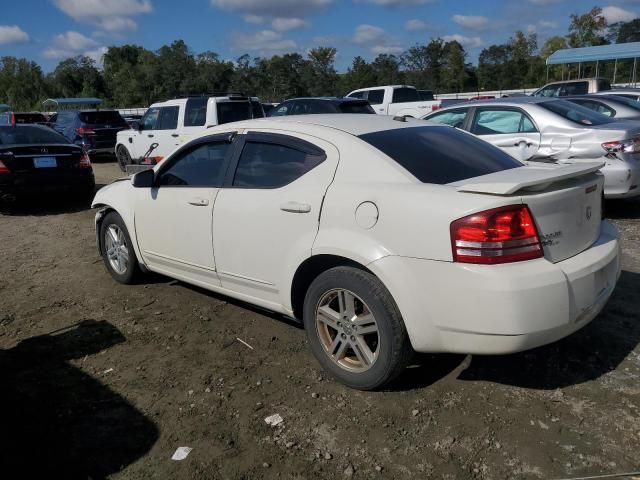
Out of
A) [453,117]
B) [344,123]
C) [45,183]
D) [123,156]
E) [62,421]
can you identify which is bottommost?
[62,421]

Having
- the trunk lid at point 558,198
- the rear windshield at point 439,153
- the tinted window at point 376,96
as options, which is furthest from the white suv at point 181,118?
the trunk lid at point 558,198

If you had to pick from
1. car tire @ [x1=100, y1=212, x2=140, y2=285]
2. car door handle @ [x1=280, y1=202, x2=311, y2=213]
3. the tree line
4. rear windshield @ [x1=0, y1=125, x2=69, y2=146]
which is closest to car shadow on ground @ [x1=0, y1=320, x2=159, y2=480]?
car tire @ [x1=100, y1=212, x2=140, y2=285]

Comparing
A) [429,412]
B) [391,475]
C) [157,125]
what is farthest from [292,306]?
[157,125]

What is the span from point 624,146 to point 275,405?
5.93 m

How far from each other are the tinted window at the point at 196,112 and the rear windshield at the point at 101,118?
6.58m

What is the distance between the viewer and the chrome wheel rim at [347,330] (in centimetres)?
326

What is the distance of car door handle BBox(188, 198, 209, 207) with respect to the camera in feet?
13.7

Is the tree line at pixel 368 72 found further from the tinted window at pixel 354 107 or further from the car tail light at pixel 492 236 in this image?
the car tail light at pixel 492 236

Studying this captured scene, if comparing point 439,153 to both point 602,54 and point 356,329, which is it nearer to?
point 356,329

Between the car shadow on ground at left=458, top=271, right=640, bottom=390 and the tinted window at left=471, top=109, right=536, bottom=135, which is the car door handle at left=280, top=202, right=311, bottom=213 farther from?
the tinted window at left=471, top=109, right=536, bottom=135

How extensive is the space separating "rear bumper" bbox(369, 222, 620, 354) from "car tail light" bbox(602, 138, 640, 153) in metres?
4.68

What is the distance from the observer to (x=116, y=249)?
5488 millimetres

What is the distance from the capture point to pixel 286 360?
3.86 meters

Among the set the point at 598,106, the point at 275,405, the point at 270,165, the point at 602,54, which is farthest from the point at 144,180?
the point at 602,54
